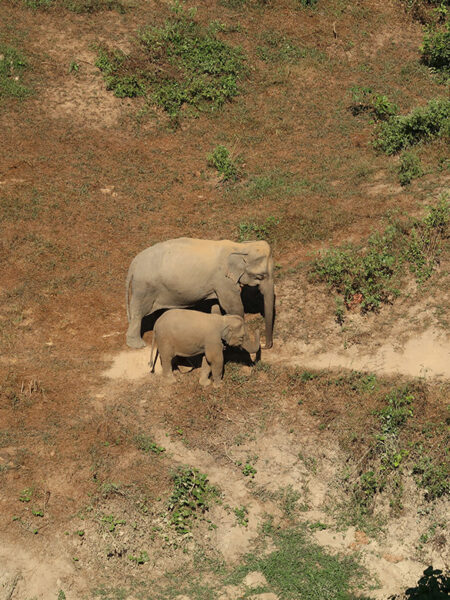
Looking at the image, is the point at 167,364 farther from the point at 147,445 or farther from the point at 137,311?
the point at 147,445

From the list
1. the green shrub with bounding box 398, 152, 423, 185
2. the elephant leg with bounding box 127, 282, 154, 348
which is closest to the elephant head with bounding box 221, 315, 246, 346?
the elephant leg with bounding box 127, 282, 154, 348

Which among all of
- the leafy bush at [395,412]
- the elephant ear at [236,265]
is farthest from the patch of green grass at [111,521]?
the elephant ear at [236,265]

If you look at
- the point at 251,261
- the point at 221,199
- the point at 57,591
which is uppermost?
the point at 251,261

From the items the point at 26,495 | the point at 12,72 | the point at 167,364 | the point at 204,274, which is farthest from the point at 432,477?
the point at 12,72

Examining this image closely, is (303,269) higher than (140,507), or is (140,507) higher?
(303,269)

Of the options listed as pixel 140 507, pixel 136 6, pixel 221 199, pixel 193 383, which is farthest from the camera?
pixel 136 6

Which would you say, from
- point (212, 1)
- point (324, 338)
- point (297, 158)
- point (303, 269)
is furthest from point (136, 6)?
point (324, 338)

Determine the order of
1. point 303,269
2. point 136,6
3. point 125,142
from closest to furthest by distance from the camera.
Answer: point 303,269 → point 125,142 → point 136,6

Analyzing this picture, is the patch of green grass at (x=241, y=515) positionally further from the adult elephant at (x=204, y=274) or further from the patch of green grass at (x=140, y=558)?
the adult elephant at (x=204, y=274)

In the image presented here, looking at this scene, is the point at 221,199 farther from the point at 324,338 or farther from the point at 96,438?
the point at 96,438
